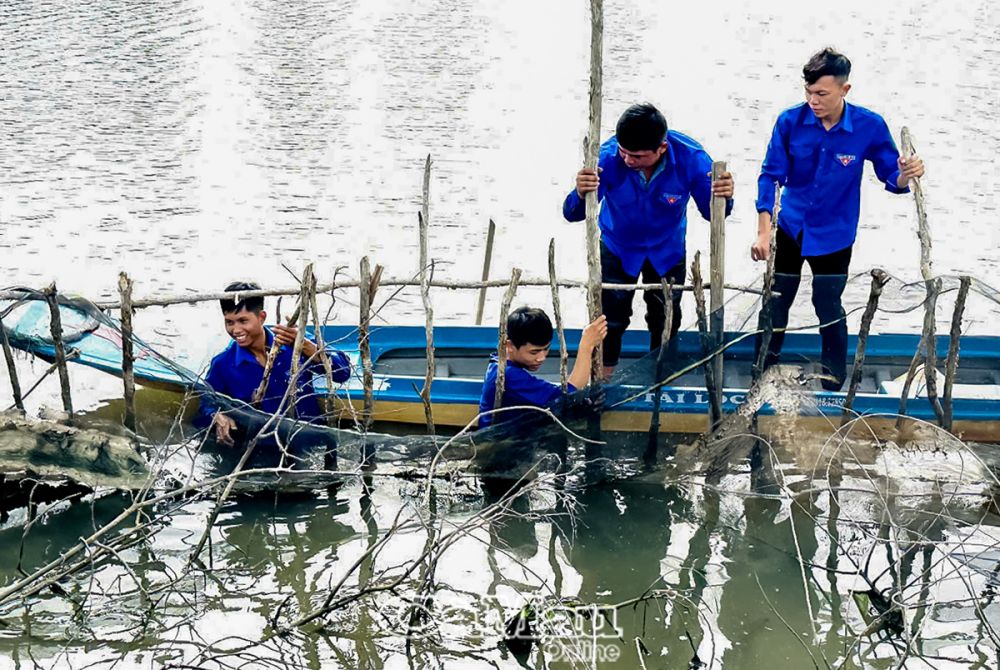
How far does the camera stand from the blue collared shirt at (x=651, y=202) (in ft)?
19.5

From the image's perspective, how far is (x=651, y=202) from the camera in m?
6.03

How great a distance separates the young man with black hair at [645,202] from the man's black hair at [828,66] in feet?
2.08

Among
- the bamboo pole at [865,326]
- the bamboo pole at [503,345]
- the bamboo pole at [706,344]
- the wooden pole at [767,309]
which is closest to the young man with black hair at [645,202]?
the bamboo pole at [706,344]

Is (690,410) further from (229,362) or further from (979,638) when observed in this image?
(229,362)

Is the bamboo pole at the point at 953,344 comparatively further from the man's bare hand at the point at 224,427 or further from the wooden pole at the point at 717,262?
the man's bare hand at the point at 224,427

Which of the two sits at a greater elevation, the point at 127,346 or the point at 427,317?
the point at 427,317

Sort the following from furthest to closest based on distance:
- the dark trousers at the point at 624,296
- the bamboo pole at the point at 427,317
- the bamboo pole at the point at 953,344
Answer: the dark trousers at the point at 624,296 < the bamboo pole at the point at 427,317 < the bamboo pole at the point at 953,344

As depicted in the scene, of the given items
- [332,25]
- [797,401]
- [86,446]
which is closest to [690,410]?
[797,401]

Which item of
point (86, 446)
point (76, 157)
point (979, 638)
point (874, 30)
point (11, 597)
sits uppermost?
point (874, 30)

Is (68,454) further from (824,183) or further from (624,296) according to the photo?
(824,183)

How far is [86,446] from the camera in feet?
18.2

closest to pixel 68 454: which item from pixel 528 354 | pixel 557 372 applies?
pixel 528 354

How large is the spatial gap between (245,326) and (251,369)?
0.23 m

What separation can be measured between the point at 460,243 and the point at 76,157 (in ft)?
13.7
